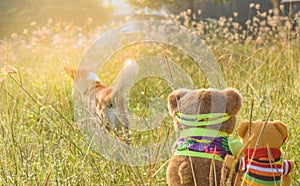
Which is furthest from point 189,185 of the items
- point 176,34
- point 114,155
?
point 176,34

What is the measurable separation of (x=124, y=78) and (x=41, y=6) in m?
13.6

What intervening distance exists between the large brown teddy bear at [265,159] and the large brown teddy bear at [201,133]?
0.07 metres

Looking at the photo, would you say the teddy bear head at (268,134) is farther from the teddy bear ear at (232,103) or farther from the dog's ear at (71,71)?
the dog's ear at (71,71)

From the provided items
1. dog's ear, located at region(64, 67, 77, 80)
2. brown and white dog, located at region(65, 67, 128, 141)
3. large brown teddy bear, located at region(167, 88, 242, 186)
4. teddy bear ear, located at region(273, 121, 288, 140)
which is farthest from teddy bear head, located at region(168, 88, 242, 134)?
dog's ear, located at region(64, 67, 77, 80)

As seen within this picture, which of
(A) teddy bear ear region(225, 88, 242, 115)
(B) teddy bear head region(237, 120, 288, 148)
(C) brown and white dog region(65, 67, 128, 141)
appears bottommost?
(C) brown and white dog region(65, 67, 128, 141)

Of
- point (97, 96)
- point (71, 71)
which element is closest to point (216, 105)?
point (97, 96)

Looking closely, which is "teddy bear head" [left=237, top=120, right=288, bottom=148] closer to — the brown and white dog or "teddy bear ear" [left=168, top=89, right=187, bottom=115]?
"teddy bear ear" [left=168, top=89, right=187, bottom=115]

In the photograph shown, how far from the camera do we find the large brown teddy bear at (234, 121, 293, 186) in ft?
4.60

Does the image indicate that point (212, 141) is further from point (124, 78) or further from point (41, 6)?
point (41, 6)

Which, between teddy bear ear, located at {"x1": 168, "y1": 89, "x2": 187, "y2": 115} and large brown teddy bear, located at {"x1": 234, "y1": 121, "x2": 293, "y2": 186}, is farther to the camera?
teddy bear ear, located at {"x1": 168, "y1": 89, "x2": 187, "y2": 115}

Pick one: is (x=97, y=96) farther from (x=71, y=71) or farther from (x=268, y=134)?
(x=268, y=134)

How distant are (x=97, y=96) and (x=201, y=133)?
1.27m

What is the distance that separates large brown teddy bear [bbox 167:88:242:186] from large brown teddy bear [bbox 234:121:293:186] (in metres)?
0.07

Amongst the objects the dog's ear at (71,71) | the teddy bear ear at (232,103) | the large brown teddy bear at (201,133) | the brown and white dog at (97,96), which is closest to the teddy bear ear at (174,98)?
the large brown teddy bear at (201,133)
